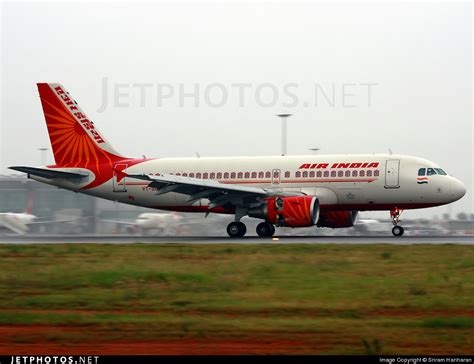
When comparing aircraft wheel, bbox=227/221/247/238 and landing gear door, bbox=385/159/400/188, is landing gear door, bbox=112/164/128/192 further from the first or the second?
landing gear door, bbox=385/159/400/188

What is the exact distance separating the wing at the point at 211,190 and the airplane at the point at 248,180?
2.0 inches

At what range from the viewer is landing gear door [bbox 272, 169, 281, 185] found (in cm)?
4294

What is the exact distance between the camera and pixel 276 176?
43.1 metres

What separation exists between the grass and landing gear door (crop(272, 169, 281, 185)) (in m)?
13.2

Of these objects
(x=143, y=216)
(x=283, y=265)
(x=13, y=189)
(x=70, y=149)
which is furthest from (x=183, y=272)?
(x=13, y=189)

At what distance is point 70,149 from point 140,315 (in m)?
31.5

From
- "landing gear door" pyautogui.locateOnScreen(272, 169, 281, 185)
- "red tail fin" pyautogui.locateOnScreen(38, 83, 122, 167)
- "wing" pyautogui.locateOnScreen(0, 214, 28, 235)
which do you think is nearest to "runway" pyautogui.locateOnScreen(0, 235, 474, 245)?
"landing gear door" pyautogui.locateOnScreen(272, 169, 281, 185)

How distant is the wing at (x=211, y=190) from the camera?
41.1 metres

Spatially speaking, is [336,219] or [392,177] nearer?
[392,177]

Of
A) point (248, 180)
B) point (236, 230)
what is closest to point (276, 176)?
point (248, 180)

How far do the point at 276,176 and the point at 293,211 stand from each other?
373 centimetres

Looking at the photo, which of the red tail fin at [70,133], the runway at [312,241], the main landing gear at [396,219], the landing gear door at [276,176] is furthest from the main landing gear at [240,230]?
the red tail fin at [70,133]

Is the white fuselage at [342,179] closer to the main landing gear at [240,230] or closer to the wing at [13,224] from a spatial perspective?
the main landing gear at [240,230]

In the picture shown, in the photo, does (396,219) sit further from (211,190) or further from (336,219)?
(211,190)
